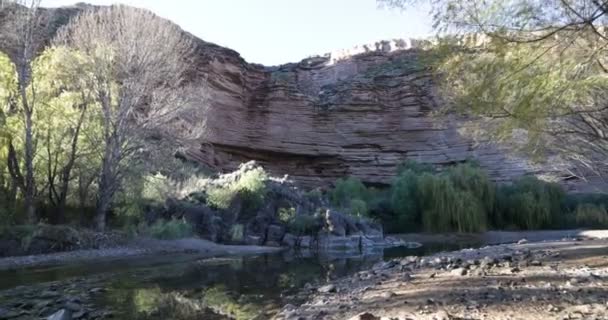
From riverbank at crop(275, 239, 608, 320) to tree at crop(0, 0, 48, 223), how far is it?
12.8 meters

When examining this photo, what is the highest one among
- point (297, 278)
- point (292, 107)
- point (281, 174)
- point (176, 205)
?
point (292, 107)

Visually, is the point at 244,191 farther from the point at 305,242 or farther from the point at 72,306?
the point at 72,306

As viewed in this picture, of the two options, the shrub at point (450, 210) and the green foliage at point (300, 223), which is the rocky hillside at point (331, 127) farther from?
the green foliage at point (300, 223)

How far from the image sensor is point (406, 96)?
41.8m

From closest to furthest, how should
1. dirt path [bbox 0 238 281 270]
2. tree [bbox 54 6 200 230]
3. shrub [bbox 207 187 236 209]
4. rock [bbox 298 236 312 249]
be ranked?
dirt path [bbox 0 238 281 270]
tree [bbox 54 6 200 230]
rock [bbox 298 236 312 249]
shrub [bbox 207 187 236 209]

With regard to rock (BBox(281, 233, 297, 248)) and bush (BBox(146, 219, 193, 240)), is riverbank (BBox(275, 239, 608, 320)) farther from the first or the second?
rock (BBox(281, 233, 297, 248))

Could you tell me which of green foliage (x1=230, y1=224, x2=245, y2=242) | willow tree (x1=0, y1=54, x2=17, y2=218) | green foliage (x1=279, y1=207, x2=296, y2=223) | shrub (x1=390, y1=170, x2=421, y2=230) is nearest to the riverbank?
green foliage (x1=230, y1=224, x2=245, y2=242)

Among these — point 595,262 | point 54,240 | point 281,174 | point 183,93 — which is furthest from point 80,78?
point 281,174

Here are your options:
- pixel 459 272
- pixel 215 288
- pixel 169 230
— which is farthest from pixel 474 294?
pixel 169 230

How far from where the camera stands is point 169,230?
1817 centimetres

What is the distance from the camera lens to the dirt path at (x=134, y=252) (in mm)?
12945

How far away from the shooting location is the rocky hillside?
124ft

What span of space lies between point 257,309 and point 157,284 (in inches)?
130

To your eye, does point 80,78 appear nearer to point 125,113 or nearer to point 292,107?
point 125,113
